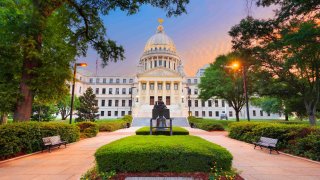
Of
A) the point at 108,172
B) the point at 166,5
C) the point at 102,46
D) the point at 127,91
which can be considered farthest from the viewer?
the point at 127,91

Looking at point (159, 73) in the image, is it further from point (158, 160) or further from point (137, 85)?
point (158, 160)

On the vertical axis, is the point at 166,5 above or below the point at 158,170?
above

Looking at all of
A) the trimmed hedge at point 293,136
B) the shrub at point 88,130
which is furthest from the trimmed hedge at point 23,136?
the trimmed hedge at point 293,136

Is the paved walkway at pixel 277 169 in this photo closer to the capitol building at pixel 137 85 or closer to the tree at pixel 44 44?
the tree at pixel 44 44

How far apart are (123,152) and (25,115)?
9061 millimetres

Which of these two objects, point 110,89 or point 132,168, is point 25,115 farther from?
point 110,89

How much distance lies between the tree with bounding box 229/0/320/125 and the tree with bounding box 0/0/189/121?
853 centimetres

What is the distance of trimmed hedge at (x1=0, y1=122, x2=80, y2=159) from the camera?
8.70 meters

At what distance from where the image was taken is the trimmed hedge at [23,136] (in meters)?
8.70

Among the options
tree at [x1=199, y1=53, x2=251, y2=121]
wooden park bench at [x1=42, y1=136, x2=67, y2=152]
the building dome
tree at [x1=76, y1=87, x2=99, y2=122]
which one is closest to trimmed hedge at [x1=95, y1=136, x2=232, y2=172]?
wooden park bench at [x1=42, y1=136, x2=67, y2=152]

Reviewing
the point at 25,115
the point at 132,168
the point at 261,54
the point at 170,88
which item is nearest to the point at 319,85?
the point at 261,54

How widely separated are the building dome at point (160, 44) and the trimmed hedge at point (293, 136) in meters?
76.7

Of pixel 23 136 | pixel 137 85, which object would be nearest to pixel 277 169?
pixel 23 136

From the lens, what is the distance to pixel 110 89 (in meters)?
88.4
